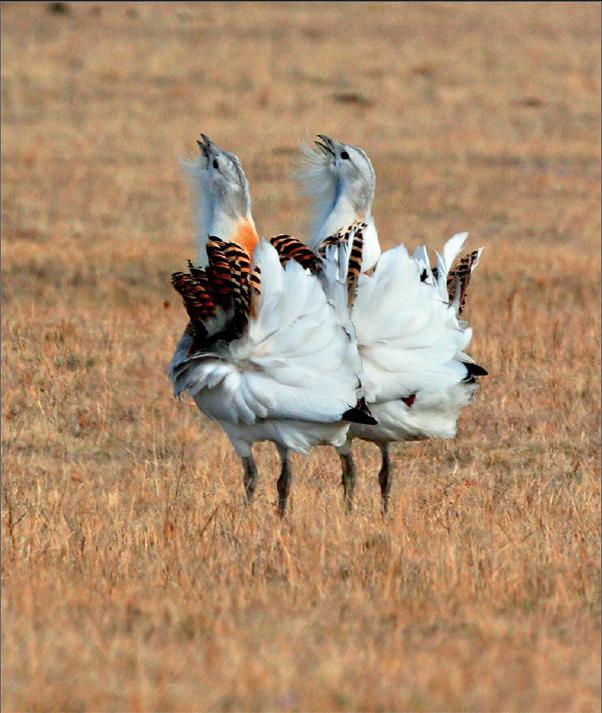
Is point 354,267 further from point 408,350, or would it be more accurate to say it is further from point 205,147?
point 205,147

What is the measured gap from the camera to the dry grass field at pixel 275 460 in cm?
409

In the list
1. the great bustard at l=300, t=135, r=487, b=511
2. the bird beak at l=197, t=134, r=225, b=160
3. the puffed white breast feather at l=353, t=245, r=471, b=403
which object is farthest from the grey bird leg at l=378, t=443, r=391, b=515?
the bird beak at l=197, t=134, r=225, b=160

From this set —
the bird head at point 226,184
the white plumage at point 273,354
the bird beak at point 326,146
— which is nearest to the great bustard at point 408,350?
the white plumage at point 273,354

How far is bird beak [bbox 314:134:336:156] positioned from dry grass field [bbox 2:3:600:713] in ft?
5.45

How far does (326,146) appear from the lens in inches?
320

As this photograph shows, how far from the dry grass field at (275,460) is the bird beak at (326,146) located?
1661 millimetres

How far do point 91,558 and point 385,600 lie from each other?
3.90ft

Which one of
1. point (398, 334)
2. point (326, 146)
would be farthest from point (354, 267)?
point (326, 146)

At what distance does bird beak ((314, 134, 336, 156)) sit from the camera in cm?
804

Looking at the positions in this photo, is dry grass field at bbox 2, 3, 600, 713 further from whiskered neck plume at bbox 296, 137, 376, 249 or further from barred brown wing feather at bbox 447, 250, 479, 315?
whiskered neck plume at bbox 296, 137, 376, 249

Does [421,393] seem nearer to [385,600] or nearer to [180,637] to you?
[385,600]

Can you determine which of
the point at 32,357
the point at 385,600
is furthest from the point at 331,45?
the point at 385,600

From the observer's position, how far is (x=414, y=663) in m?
4.09

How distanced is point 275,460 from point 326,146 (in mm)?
1751
